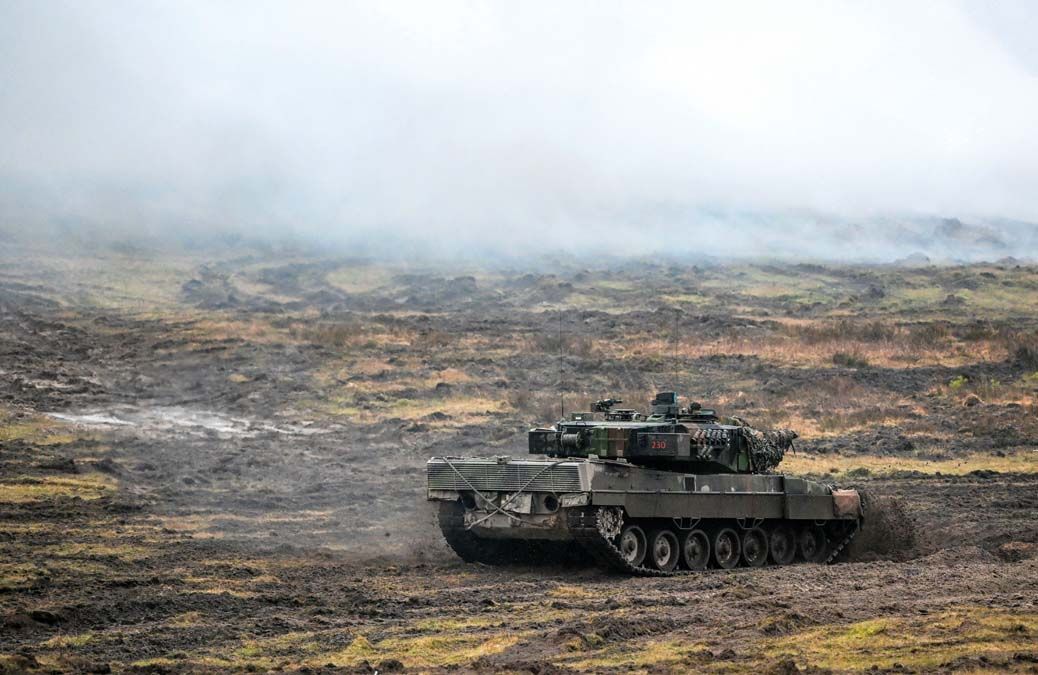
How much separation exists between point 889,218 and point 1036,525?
92.0 meters

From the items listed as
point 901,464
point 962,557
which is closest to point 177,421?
point 901,464

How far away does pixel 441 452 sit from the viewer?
1403 inches

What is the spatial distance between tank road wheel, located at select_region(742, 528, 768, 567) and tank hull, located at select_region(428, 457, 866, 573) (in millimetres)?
16

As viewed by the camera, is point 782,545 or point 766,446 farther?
point 782,545

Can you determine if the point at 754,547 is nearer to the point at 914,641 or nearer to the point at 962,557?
the point at 962,557

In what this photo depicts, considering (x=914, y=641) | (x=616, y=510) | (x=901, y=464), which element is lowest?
(x=914, y=641)

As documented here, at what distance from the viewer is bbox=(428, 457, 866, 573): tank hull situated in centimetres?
2070

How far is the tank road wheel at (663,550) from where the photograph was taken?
21.8 m

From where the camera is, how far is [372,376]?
44406 mm

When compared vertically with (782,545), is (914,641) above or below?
below

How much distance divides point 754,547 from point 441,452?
1328cm

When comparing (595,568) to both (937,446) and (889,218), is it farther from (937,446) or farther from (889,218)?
(889,218)

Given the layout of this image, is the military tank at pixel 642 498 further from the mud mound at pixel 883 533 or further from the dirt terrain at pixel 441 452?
the dirt terrain at pixel 441 452

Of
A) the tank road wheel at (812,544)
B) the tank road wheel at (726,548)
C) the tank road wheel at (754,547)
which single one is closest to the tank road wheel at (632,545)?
the tank road wheel at (726,548)
